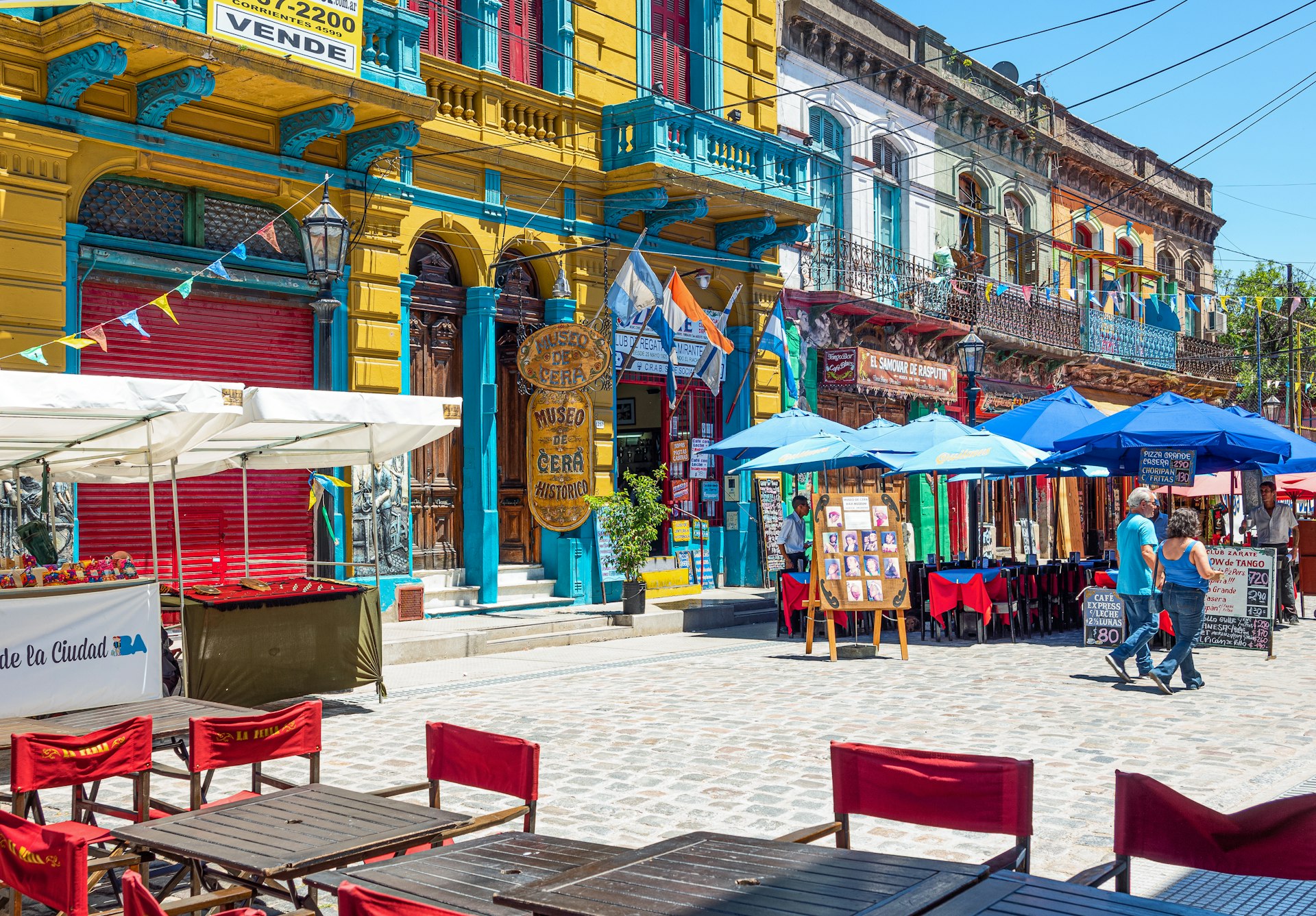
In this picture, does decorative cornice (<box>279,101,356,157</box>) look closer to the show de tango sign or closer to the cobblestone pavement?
the show de tango sign

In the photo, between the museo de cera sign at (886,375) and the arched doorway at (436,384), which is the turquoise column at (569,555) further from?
the museo de cera sign at (886,375)

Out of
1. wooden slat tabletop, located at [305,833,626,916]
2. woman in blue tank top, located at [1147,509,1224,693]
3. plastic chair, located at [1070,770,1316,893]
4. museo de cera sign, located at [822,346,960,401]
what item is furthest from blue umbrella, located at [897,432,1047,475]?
wooden slat tabletop, located at [305,833,626,916]

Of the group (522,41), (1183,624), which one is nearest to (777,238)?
(522,41)

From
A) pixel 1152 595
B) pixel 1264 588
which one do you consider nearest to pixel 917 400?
pixel 1264 588

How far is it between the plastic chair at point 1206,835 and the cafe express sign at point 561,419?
1231 centimetres

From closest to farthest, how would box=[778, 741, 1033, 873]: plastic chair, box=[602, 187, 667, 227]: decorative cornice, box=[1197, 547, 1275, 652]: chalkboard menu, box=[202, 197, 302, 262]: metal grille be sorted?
box=[778, 741, 1033, 873]: plastic chair
box=[1197, 547, 1275, 652]: chalkboard menu
box=[202, 197, 302, 262]: metal grille
box=[602, 187, 667, 227]: decorative cornice

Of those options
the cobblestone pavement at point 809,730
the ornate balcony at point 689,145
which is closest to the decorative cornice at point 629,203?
the ornate balcony at point 689,145

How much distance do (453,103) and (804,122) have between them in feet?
28.1

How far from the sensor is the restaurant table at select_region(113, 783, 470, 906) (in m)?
4.14

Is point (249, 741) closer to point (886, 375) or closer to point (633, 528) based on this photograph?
point (633, 528)

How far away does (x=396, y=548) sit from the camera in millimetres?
15945

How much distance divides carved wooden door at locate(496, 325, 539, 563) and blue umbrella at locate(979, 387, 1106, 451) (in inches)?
264

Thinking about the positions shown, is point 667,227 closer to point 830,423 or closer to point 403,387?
point 830,423

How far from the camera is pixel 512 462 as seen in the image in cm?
1858
